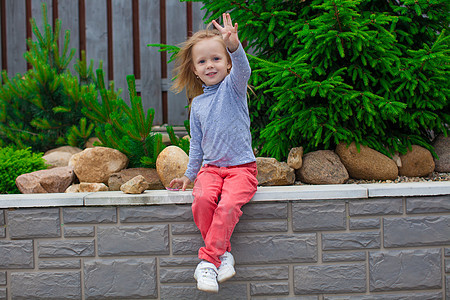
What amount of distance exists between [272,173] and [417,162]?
1.10m

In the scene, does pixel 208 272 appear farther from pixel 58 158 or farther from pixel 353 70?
pixel 58 158

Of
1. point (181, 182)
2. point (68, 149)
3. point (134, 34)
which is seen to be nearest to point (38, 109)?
point (68, 149)

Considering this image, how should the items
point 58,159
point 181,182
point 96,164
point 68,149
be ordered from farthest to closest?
point 68,149 < point 58,159 < point 96,164 < point 181,182

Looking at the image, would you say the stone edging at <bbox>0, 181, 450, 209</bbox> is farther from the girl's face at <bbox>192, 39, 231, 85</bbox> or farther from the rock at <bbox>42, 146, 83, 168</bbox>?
the rock at <bbox>42, 146, 83, 168</bbox>

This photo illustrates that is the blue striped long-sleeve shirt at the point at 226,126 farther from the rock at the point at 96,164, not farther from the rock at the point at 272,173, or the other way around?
the rock at the point at 96,164

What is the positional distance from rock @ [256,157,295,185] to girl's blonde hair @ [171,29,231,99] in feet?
2.16

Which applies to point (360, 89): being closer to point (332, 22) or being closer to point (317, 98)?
point (317, 98)

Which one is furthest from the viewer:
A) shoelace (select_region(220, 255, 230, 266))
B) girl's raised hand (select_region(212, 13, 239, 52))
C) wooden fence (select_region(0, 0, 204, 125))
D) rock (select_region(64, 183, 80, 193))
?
wooden fence (select_region(0, 0, 204, 125))

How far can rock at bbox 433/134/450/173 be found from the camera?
2.90 meters

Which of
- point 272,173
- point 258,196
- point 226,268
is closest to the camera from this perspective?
point 226,268

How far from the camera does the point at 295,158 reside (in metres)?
2.67

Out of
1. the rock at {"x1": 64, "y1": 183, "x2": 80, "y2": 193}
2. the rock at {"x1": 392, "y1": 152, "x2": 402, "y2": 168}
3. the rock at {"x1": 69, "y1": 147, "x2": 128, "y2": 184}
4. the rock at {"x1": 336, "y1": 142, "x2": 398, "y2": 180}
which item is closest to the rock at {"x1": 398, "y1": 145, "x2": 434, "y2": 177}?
the rock at {"x1": 392, "y1": 152, "x2": 402, "y2": 168}

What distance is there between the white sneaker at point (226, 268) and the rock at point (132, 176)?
920mm

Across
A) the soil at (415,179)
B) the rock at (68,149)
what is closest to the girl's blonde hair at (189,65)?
the soil at (415,179)
